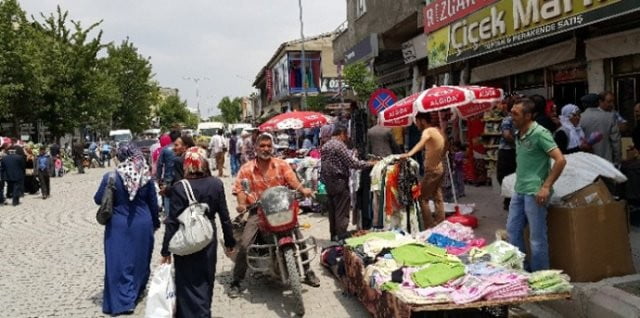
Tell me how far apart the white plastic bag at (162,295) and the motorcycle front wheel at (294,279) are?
44.1 inches

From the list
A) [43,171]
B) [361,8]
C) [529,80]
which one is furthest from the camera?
[361,8]

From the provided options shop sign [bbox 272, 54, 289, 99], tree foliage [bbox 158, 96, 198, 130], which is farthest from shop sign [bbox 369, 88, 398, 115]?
tree foliage [bbox 158, 96, 198, 130]

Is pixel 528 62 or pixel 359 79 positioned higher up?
pixel 359 79

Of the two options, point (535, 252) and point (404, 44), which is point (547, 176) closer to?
point (535, 252)

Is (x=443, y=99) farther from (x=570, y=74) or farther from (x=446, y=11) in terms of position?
(x=446, y=11)

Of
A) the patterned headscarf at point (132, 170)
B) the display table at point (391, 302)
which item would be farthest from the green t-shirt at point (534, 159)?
the patterned headscarf at point (132, 170)

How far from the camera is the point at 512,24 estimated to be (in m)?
9.44

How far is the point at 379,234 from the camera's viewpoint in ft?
18.0

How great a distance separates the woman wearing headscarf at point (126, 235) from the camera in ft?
17.6

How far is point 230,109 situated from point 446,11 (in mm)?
113938

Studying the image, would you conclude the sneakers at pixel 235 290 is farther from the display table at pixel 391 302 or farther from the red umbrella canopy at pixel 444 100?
the red umbrella canopy at pixel 444 100

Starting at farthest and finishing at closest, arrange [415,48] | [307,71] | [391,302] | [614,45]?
[307,71] → [415,48] → [614,45] → [391,302]

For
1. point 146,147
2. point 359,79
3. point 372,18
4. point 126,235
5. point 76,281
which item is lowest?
point 76,281

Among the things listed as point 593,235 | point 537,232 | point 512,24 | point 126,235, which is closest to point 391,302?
point 537,232
